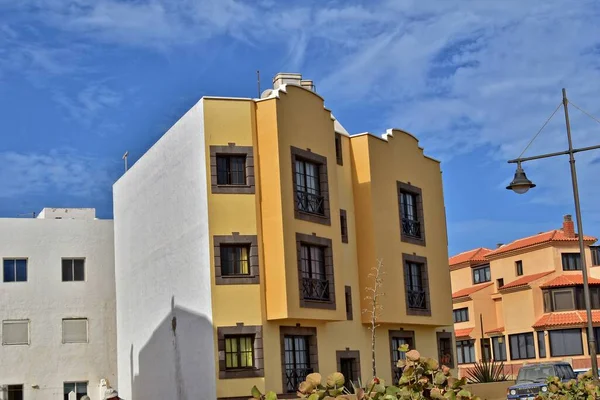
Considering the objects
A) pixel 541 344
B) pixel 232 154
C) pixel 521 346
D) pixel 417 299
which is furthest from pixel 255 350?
pixel 521 346

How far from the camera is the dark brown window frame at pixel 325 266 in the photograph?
32.0 meters

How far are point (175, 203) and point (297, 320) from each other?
6.19 m

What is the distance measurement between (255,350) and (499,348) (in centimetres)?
4179

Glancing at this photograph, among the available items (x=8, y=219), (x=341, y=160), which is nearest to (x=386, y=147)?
(x=341, y=160)

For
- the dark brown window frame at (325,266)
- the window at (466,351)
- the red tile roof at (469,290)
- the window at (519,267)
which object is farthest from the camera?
the red tile roof at (469,290)

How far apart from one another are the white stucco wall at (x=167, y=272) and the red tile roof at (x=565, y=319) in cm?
3282

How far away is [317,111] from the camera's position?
34625 millimetres

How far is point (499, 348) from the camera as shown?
69.1 m

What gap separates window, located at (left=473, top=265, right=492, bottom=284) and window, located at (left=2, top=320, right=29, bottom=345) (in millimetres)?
42782

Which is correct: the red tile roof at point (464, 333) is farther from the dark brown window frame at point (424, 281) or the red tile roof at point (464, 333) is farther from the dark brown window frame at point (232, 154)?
the dark brown window frame at point (232, 154)

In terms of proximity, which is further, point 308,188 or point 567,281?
point 567,281

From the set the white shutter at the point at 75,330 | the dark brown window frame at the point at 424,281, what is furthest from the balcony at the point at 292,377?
the white shutter at the point at 75,330

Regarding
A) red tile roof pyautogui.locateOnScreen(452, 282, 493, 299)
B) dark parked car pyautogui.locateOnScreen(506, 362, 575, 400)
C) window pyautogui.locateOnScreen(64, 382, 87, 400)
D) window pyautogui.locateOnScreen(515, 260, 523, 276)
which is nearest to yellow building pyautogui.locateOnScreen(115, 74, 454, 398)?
window pyautogui.locateOnScreen(64, 382, 87, 400)

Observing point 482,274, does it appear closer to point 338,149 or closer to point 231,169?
point 338,149
